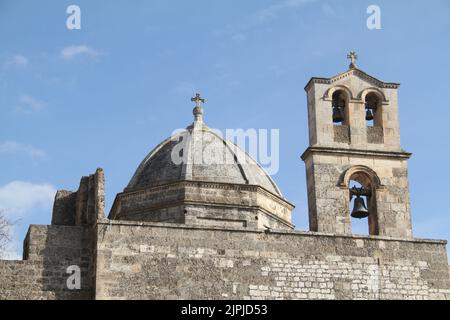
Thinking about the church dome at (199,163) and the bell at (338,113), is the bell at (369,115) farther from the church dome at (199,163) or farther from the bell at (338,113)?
the church dome at (199,163)

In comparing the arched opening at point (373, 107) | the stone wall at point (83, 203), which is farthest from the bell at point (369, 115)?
the stone wall at point (83, 203)

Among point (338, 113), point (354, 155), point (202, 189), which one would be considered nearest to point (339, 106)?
point (338, 113)

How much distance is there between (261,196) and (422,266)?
572 cm

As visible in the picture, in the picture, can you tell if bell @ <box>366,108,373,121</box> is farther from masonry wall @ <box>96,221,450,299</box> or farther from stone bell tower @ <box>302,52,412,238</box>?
masonry wall @ <box>96,221,450,299</box>

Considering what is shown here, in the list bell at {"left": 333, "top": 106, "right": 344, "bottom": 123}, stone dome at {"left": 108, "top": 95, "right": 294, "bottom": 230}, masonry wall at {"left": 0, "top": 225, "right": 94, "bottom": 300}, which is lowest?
masonry wall at {"left": 0, "top": 225, "right": 94, "bottom": 300}

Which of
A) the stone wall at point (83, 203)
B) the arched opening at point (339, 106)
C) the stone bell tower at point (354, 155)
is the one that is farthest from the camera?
the arched opening at point (339, 106)

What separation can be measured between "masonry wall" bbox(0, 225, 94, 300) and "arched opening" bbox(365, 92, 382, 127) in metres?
7.32

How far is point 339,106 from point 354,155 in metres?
1.48

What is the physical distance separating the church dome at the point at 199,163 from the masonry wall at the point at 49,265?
5805mm

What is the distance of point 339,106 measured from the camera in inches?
984

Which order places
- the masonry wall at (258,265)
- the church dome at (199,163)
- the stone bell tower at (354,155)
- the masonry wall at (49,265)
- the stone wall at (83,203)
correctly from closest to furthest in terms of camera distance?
1. the masonry wall at (49,265)
2. the masonry wall at (258,265)
3. the stone wall at (83,203)
4. the stone bell tower at (354,155)
5. the church dome at (199,163)

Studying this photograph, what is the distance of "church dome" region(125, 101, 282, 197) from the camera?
27766mm

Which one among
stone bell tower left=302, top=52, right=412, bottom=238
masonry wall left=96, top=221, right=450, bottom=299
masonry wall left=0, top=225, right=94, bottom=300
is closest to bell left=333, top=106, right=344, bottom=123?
stone bell tower left=302, top=52, right=412, bottom=238

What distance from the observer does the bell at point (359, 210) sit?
23891mm
